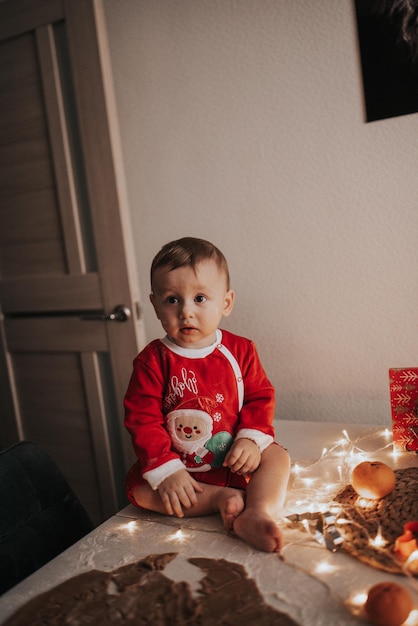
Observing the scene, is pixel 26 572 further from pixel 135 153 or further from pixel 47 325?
pixel 135 153

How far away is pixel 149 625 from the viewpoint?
0.72m

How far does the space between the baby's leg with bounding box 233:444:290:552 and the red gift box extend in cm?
29

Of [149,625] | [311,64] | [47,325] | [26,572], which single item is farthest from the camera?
[47,325]

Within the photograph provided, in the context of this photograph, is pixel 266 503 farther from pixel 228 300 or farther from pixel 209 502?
pixel 228 300

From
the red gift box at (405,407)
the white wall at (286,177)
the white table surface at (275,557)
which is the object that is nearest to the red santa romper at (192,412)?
the white table surface at (275,557)

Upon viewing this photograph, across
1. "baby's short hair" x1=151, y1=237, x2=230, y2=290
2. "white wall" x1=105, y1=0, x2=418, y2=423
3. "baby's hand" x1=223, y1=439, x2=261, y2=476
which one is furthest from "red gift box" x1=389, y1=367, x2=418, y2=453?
"baby's short hair" x1=151, y1=237, x2=230, y2=290

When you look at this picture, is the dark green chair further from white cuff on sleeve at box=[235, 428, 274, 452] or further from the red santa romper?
white cuff on sleeve at box=[235, 428, 274, 452]

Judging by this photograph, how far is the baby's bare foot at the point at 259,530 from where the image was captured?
2.85 feet

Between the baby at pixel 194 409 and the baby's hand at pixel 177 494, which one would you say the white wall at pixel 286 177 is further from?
the baby's hand at pixel 177 494

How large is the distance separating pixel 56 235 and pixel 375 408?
1120mm

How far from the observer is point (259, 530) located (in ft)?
2.90

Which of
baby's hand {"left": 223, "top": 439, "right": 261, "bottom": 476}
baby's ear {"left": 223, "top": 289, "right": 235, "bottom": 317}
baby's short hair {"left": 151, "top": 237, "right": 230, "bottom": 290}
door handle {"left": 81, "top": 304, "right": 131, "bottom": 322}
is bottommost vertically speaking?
baby's hand {"left": 223, "top": 439, "right": 261, "bottom": 476}

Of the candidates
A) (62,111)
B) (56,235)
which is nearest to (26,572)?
(56,235)

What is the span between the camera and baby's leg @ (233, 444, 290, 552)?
874mm
